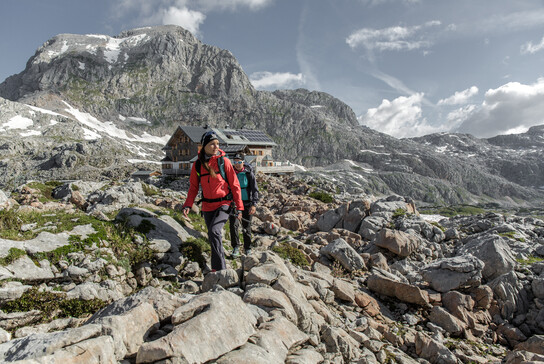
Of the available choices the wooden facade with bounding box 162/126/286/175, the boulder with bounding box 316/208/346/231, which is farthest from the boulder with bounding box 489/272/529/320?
the wooden facade with bounding box 162/126/286/175

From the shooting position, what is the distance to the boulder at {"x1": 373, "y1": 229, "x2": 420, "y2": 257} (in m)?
12.9

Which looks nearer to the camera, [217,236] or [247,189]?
[217,236]

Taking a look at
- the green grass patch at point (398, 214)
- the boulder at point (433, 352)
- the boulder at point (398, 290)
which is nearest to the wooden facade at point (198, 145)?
the green grass patch at point (398, 214)

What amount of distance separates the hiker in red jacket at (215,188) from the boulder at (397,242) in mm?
8545

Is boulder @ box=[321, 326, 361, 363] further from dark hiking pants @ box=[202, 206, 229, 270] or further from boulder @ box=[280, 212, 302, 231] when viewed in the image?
boulder @ box=[280, 212, 302, 231]

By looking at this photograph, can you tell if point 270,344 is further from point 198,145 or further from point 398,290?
point 198,145

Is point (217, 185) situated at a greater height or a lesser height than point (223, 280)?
greater

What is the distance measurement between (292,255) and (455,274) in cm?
585

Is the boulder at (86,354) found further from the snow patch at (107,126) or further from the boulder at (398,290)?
the snow patch at (107,126)

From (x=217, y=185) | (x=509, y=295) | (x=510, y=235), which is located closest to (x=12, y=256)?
(x=217, y=185)

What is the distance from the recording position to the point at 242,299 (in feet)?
17.9

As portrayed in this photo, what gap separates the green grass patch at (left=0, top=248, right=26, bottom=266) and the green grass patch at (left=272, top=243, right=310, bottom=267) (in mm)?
7432

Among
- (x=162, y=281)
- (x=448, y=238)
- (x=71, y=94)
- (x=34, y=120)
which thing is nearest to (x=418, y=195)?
(x=448, y=238)

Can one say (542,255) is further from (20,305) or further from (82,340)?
(20,305)
